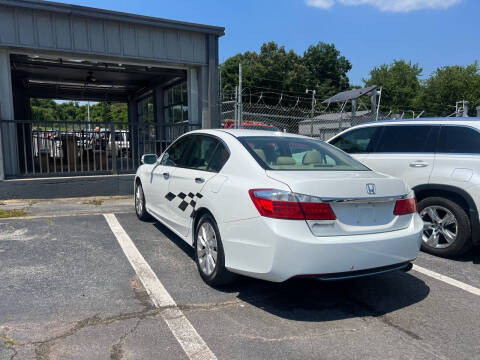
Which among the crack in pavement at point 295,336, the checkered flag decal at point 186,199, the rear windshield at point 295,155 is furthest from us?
the checkered flag decal at point 186,199

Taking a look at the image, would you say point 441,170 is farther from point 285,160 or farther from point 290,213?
point 290,213

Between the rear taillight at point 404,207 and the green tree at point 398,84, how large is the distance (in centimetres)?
5596

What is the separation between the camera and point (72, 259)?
4.44m

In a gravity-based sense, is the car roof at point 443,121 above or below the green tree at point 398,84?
below

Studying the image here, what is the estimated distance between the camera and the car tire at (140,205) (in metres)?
6.11

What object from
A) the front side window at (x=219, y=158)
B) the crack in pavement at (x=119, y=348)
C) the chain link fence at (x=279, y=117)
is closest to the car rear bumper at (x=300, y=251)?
the front side window at (x=219, y=158)

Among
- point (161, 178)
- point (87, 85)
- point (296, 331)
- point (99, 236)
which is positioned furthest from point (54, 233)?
point (87, 85)

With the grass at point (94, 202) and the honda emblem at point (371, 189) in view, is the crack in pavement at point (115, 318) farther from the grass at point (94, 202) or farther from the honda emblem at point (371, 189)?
the grass at point (94, 202)

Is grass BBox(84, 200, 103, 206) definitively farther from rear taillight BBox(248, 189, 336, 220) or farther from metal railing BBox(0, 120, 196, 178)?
rear taillight BBox(248, 189, 336, 220)

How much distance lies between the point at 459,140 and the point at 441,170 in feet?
1.42

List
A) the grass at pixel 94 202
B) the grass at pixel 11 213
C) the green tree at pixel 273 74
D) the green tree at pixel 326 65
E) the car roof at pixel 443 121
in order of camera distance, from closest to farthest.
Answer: the car roof at pixel 443 121, the grass at pixel 11 213, the grass at pixel 94 202, the green tree at pixel 273 74, the green tree at pixel 326 65

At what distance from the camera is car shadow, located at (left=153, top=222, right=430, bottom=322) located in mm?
3236

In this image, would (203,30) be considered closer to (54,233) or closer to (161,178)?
(161,178)

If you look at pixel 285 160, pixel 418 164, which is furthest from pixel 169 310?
pixel 418 164
